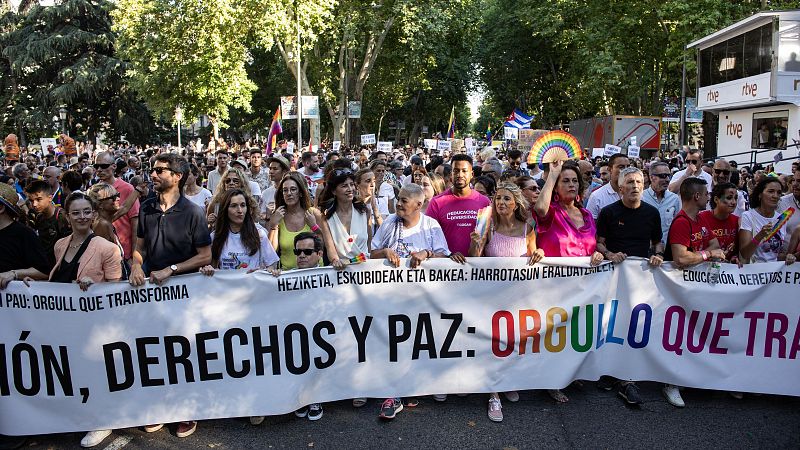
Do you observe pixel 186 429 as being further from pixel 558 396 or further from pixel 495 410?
pixel 558 396

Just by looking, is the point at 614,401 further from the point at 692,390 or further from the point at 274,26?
the point at 274,26

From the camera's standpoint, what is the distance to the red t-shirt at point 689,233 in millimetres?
5336

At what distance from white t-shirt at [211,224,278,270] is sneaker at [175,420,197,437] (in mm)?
1152

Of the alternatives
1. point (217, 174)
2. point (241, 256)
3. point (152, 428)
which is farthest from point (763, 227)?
point (217, 174)

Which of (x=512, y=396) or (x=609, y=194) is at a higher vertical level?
(x=609, y=194)

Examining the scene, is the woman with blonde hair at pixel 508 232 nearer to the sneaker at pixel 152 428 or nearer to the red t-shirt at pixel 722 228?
the red t-shirt at pixel 722 228

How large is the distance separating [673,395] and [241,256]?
3.41 m

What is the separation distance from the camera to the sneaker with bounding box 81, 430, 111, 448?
4531 millimetres

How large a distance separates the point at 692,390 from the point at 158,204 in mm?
4385

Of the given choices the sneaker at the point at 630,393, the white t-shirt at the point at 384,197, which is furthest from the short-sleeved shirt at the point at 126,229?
the sneaker at the point at 630,393

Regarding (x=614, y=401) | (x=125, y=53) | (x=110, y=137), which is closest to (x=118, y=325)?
(x=614, y=401)

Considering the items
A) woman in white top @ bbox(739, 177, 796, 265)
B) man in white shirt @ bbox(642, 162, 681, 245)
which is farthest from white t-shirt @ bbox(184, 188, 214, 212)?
woman in white top @ bbox(739, 177, 796, 265)

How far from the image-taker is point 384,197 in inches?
340

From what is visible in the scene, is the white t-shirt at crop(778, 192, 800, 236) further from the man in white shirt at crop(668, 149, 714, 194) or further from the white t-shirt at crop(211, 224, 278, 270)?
the white t-shirt at crop(211, 224, 278, 270)
